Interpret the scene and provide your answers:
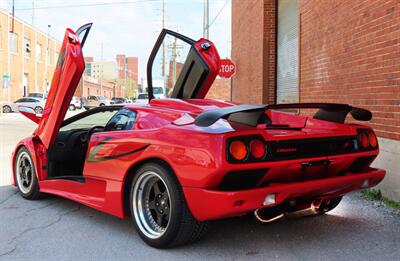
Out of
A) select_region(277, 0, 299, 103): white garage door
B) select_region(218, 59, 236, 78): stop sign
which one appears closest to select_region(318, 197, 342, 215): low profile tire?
select_region(277, 0, 299, 103): white garage door

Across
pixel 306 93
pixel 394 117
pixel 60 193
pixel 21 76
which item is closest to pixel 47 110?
pixel 60 193

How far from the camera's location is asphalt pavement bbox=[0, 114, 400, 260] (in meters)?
3.53

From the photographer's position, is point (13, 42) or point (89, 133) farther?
point (13, 42)

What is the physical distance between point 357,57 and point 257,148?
3622 millimetres

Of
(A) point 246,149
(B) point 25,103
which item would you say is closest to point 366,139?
(A) point 246,149

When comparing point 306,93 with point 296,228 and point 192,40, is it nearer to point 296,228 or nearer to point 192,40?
point 192,40

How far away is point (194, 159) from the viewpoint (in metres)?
3.20

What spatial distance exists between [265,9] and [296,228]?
9.16 meters

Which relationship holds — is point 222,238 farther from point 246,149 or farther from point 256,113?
point 256,113

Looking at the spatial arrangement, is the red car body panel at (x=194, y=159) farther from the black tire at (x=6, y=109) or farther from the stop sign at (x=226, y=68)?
the black tire at (x=6, y=109)

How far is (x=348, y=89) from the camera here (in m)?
6.41

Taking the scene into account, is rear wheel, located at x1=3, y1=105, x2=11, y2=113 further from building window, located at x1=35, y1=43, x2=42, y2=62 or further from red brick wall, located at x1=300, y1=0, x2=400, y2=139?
red brick wall, located at x1=300, y1=0, x2=400, y2=139

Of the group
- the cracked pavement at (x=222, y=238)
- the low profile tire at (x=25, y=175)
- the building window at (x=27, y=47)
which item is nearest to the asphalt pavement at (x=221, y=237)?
the cracked pavement at (x=222, y=238)

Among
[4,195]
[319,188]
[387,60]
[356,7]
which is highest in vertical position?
[356,7]
